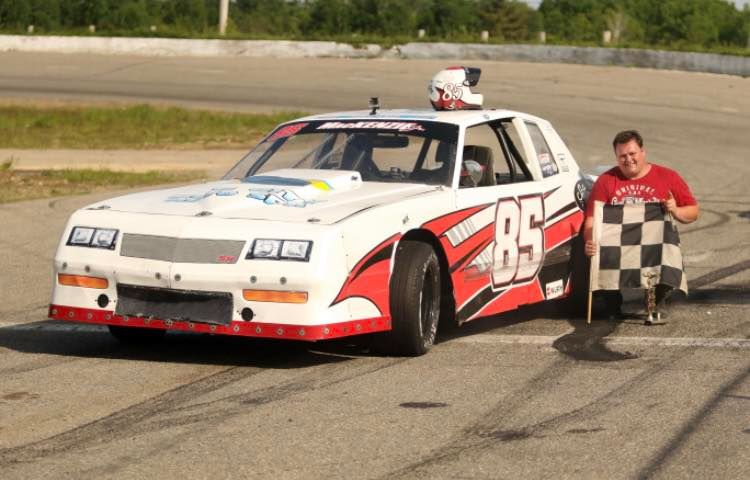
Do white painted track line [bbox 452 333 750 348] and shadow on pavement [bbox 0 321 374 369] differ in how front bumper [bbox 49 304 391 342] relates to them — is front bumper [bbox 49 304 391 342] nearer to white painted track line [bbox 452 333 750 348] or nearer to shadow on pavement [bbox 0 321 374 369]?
shadow on pavement [bbox 0 321 374 369]

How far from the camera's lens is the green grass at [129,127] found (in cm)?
2531

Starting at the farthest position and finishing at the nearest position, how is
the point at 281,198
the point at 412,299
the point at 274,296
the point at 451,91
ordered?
1. the point at 451,91
2. the point at 281,198
3. the point at 412,299
4. the point at 274,296

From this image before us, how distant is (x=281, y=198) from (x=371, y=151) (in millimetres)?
1190

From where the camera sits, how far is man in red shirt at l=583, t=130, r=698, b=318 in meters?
9.48

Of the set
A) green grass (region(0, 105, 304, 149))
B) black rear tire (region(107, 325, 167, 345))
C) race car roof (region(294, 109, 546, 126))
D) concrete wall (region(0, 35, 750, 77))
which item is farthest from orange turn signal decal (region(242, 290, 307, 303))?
concrete wall (region(0, 35, 750, 77))

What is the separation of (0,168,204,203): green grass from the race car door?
8.76 metres

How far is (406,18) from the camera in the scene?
76.2m

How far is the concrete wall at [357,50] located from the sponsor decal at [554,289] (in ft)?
99.0

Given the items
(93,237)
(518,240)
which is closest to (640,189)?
(518,240)

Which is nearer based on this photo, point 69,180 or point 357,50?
point 69,180

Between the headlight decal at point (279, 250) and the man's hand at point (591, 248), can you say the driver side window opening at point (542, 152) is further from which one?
the headlight decal at point (279, 250)

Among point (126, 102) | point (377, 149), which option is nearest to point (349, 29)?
point (126, 102)

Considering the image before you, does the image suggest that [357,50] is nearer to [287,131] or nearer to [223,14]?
[223,14]

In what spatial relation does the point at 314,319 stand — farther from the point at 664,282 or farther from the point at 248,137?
the point at 248,137
